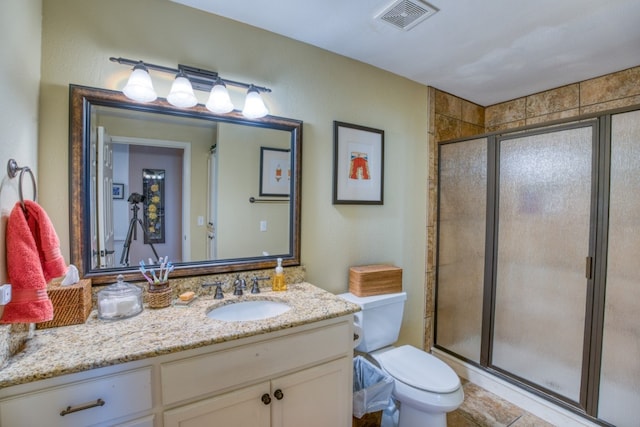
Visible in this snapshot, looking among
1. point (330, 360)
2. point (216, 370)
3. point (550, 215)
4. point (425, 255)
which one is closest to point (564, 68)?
point (550, 215)

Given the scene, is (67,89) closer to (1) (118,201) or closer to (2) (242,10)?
(1) (118,201)

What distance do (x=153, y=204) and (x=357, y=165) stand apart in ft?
4.02

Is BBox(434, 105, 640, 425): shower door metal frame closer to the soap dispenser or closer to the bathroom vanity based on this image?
the bathroom vanity

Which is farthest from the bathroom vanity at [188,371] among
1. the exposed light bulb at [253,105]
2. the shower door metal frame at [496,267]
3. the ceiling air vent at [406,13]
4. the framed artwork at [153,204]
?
the ceiling air vent at [406,13]

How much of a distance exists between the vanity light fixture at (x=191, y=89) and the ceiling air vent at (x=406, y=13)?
28.0 inches

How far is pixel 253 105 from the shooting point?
61.3 inches

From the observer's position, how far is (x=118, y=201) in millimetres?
1385

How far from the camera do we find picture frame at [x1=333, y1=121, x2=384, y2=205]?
1947 millimetres

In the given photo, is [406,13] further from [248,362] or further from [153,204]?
[248,362]

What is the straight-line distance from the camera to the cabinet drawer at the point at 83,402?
2.75 feet

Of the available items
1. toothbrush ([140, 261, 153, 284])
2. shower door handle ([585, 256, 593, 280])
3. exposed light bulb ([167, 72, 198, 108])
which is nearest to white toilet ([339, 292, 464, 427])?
shower door handle ([585, 256, 593, 280])

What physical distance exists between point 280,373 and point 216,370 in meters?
0.26

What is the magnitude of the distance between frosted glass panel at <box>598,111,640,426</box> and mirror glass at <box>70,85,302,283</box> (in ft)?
5.66

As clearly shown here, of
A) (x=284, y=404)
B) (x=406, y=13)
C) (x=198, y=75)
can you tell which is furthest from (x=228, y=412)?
(x=406, y=13)
